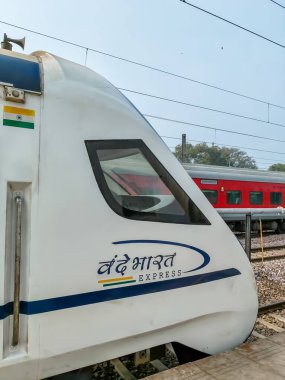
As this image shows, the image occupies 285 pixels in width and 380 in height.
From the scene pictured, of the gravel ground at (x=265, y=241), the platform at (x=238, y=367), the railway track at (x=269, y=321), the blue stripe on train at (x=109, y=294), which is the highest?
the blue stripe on train at (x=109, y=294)

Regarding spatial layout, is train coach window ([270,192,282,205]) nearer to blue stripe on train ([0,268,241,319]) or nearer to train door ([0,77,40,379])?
blue stripe on train ([0,268,241,319])

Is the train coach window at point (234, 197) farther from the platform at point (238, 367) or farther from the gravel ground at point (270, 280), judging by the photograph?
the platform at point (238, 367)

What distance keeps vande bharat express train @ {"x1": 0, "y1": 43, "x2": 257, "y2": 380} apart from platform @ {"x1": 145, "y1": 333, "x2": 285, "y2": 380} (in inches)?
5.9

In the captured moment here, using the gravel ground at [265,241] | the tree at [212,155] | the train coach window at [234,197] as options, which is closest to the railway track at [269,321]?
the gravel ground at [265,241]

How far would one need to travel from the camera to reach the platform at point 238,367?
2172 millimetres

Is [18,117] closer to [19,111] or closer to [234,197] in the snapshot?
[19,111]

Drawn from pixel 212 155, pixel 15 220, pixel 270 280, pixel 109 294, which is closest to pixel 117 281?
pixel 109 294

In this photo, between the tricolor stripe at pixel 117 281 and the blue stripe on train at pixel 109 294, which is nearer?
the blue stripe on train at pixel 109 294

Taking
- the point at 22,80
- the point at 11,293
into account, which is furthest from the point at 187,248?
the point at 22,80

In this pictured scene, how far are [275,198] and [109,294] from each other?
668 inches

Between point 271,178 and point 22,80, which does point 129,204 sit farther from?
point 271,178

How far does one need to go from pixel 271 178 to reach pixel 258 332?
1398 cm

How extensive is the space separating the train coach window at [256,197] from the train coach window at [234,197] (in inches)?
33.2

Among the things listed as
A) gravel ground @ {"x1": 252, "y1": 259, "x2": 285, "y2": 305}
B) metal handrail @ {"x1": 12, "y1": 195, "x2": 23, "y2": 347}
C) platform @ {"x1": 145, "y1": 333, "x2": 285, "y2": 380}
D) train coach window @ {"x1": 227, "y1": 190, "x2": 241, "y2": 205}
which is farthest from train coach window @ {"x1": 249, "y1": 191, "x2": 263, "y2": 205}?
metal handrail @ {"x1": 12, "y1": 195, "x2": 23, "y2": 347}
